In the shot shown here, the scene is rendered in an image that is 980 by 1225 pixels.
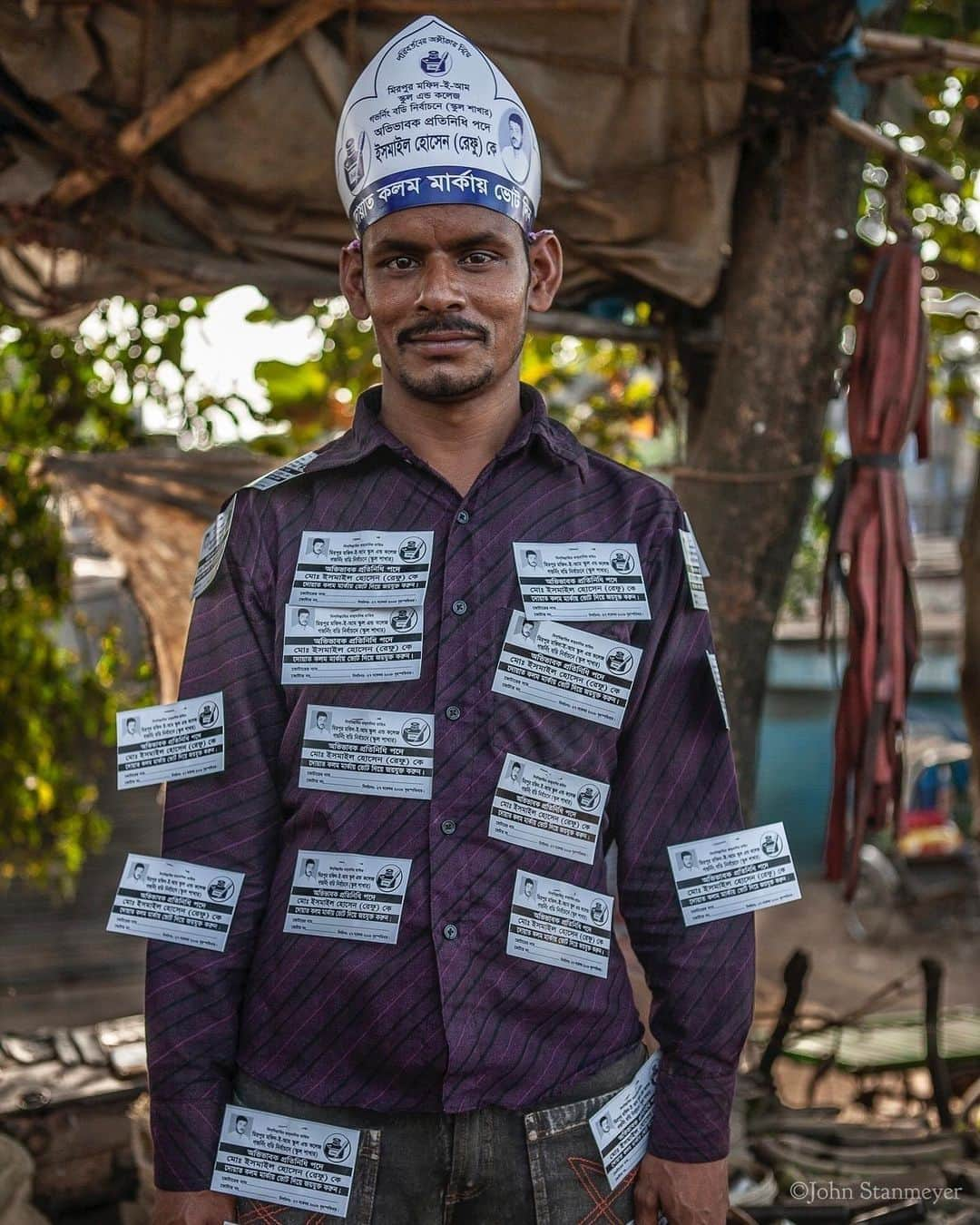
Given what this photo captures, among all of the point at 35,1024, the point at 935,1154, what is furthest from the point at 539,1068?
the point at 35,1024

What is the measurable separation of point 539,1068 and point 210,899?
0.46m

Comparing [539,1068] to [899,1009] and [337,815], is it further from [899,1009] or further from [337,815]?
[899,1009]

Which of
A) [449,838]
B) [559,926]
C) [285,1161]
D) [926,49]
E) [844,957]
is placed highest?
[926,49]

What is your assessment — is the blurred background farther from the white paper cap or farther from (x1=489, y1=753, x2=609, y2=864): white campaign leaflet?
(x1=489, y1=753, x2=609, y2=864): white campaign leaflet

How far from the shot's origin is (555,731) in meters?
1.70

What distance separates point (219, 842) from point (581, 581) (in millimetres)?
576

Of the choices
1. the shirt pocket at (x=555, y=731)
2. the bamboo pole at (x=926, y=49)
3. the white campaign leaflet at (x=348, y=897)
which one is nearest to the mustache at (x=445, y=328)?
the shirt pocket at (x=555, y=731)

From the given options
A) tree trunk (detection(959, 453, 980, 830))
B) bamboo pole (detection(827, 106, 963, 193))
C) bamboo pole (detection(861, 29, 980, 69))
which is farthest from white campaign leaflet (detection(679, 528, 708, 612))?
tree trunk (detection(959, 453, 980, 830))

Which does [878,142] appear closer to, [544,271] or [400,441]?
[544,271]

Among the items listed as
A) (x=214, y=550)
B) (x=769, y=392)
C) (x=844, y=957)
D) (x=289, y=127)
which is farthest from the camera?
(x=844, y=957)

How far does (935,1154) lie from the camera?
3.12 m

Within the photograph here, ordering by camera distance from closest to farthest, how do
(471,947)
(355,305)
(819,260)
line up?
(471,947) < (355,305) < (819,260)

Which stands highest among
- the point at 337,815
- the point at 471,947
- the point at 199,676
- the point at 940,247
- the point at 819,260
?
the point at 940,247

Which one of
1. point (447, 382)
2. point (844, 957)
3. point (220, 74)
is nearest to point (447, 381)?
point (447, 382)
